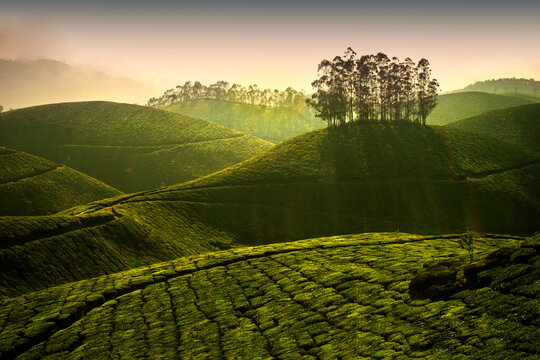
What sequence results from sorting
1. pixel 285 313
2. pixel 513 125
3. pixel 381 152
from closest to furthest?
pixel 285 313 < pixel 381 152 < pixel 513 125

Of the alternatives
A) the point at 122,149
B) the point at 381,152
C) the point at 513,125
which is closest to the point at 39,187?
the point at 122,149

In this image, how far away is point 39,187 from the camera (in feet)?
346

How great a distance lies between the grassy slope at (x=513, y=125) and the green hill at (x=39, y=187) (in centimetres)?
16705

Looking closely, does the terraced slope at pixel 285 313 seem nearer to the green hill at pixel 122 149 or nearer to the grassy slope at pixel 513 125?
the green hill at pixel 122 149

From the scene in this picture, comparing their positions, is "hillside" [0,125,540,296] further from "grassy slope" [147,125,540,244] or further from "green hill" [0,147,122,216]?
"green hill" [0,147,122,216]

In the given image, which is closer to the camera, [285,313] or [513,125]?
[285,313]

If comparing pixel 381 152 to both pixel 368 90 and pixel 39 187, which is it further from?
pixel 39 187

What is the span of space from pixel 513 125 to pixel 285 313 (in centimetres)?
17592

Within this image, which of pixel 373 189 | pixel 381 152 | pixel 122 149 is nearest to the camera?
pixel 373 189

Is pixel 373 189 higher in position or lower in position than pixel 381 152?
lower

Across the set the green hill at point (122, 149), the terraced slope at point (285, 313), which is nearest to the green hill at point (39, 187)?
the green hill at point (122, 149)

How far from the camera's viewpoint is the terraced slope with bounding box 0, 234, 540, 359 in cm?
2394

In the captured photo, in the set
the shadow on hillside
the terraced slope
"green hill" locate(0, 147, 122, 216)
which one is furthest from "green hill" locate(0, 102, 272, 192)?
the terraced slope

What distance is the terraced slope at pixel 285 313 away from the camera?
2394 centimetres
